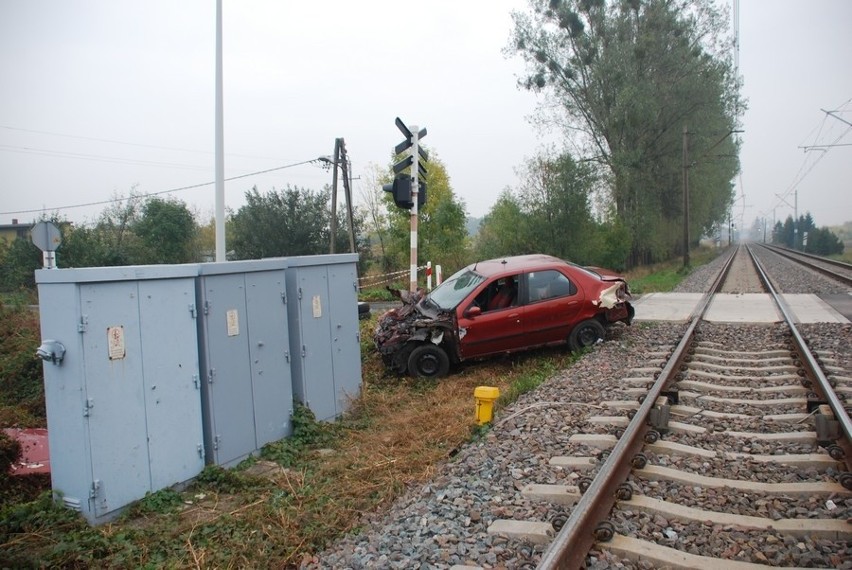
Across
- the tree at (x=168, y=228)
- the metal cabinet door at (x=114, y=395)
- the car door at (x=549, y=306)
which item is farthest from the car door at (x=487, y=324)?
the tree at (x=168, y=228)

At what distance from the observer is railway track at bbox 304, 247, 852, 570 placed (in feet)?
11.5

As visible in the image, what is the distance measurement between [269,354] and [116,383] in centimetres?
173

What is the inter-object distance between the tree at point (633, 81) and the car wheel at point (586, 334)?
24.9m

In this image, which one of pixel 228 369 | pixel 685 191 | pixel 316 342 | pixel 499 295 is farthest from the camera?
pixel 685 191

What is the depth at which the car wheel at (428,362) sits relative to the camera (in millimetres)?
9250

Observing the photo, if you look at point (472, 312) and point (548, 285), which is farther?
point (548, 285)

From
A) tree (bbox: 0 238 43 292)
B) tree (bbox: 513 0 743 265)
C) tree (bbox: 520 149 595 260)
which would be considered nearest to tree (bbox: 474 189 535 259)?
tree (bbox: 520 149 595 260)

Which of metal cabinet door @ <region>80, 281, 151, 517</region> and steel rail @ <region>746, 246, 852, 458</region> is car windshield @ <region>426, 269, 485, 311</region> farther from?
metal cabinet door @ <region>80, 281, 151, 517</region>

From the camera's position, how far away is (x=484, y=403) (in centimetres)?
640

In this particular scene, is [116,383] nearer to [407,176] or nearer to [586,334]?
[586,334]

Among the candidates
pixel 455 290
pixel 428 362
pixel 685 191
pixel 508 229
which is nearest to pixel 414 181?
pixel 455 290

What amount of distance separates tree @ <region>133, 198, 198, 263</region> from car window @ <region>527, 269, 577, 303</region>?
2851 centimetres

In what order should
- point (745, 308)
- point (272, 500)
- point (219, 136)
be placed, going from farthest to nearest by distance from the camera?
point (745, 308)
point (219, 136)
point (272, 500)

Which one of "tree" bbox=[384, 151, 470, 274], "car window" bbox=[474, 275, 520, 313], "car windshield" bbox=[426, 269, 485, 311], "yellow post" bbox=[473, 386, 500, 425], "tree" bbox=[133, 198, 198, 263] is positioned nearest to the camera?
"yellow post" bbox=[473, 386, 500, 425]
